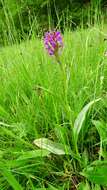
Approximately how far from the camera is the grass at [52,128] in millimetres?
1186

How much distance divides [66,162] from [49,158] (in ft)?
0.19

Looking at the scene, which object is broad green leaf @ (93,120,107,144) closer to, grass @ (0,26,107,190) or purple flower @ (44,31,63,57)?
grass @ (0,26,107,190)

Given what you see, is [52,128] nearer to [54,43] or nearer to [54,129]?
[54,129]

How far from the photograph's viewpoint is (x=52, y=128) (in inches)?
53.9

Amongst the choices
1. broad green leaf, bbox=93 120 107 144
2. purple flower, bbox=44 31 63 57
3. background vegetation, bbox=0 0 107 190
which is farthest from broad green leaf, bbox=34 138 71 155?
purple flower, bbox=44 31 63 57

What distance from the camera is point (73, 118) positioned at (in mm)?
1334

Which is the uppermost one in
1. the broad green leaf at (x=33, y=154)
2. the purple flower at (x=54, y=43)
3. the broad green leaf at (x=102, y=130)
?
the purple flower at (x=54, y=43)

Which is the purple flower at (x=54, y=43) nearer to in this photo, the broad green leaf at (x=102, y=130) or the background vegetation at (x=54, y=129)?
the background vegetation at (x=54, y=129)

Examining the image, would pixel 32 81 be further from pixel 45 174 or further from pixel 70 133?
pixel 45 174

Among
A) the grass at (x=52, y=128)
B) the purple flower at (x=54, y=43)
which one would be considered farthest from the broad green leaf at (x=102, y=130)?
A: the purple flower at (x=54, y=43)

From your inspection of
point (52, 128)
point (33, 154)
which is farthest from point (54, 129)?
point (33, 154)

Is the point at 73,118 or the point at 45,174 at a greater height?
the point at 73,118

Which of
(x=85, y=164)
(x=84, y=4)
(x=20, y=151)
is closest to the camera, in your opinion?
(x=85, y=164)

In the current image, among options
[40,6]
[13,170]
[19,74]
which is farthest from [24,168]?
[40,6]
